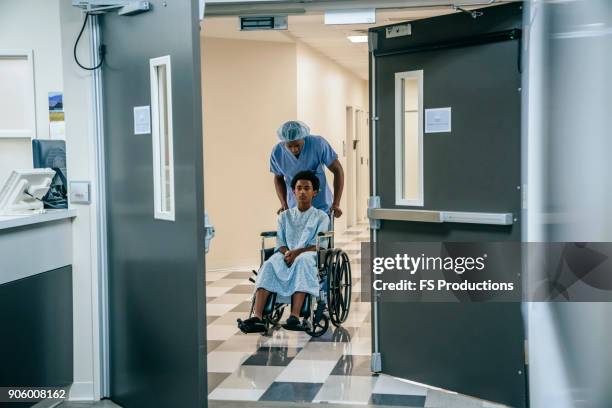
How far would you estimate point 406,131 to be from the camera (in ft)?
13.4

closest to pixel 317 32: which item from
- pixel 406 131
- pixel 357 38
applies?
pixel 357 38

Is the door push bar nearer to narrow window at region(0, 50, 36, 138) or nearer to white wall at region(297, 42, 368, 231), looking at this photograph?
narrow window at region(0, 50, 36, 138)

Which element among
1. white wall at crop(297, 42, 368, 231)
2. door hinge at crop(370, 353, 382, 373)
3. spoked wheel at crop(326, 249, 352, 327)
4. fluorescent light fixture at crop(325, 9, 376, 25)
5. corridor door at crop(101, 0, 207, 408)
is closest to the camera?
corridor door at crop(101, 0, 207, 408)

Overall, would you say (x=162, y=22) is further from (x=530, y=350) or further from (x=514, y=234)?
(x=530, y=350)

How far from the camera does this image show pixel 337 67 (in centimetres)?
1220

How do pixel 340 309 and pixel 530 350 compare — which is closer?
pixel 530 350

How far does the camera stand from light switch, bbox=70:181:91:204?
3.80m

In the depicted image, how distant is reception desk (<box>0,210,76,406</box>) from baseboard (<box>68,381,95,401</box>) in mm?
49

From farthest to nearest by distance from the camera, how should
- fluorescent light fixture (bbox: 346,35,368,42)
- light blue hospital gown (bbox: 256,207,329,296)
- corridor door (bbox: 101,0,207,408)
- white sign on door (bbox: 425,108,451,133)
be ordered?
fluorescent light fixture (bbox: 346,35,368,42) → light blue hospital gown (bbox: 256,207,329,296) → white sign on door (bbox: 425,108,451,133) → corridor door (bbox: 101,0,207,408)

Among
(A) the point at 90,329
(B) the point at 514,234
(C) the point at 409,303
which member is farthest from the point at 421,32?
(A) the point at 90,329

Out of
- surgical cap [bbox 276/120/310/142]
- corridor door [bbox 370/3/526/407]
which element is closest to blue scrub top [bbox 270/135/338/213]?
surgical cap [bbox 276/120/310/142]

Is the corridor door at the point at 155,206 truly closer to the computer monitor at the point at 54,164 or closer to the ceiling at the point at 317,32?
the computer monitor at the point at 54,164

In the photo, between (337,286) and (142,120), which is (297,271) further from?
(142,120)

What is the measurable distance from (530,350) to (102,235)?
6.97ft
